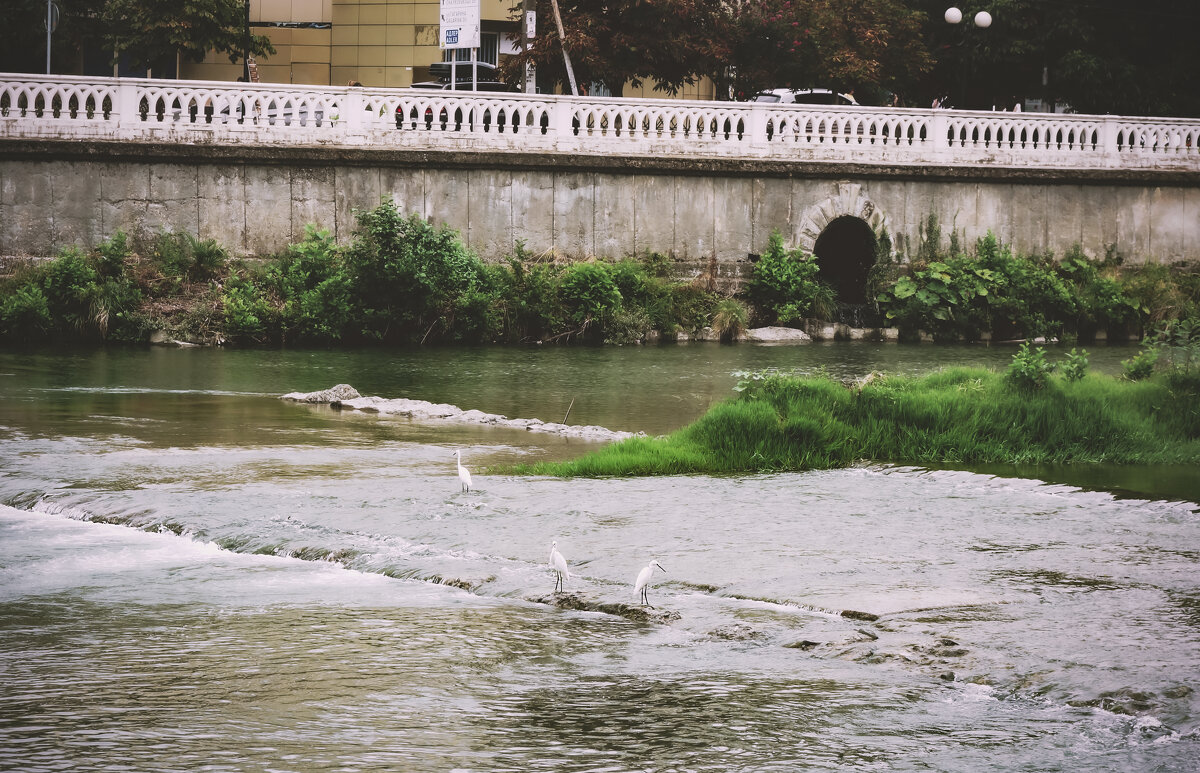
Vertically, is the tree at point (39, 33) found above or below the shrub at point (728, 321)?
above

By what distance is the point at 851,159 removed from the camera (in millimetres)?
28812

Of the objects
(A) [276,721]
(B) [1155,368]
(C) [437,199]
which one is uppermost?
(C) [437,199]

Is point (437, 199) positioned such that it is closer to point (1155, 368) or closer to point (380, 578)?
point (1155, 368)

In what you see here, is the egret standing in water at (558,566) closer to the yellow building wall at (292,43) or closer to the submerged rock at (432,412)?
the submerged rock at (432,412)

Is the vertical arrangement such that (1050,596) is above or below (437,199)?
Answer: below

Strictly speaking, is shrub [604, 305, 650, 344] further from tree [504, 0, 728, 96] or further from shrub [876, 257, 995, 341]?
tree [504, 0, 728, 96]

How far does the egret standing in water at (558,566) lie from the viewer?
772cm

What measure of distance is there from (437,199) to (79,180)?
661 cm

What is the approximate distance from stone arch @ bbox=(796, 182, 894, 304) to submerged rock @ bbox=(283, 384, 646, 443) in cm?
1398

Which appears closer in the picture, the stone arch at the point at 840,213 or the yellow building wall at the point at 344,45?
the stone arch at the point at 840,213

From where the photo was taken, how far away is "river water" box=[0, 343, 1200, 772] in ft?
18.8

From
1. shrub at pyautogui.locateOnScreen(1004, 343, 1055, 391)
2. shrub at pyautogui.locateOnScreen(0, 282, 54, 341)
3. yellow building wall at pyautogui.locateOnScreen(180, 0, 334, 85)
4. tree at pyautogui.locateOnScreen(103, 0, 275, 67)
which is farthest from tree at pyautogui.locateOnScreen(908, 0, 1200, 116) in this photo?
shrub at pyautogui.locateOnScreen(1004, 343, 1055, 391)

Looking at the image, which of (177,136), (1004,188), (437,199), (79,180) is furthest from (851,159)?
(79,180)

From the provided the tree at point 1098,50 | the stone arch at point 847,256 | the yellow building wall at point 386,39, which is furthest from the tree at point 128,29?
the tree at point 1098,50
